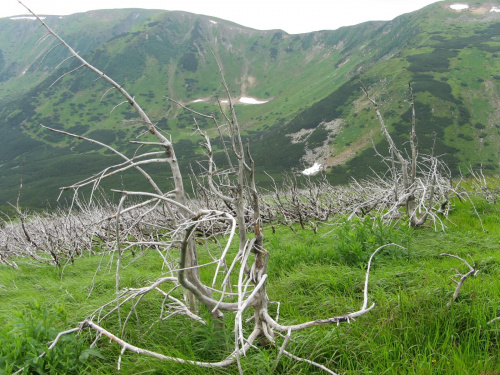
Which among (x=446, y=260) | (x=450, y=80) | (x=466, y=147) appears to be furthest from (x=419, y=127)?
(x=446, y=260)

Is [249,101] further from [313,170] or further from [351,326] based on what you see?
[351,326]

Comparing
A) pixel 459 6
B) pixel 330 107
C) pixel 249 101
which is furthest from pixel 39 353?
pixel 459 6

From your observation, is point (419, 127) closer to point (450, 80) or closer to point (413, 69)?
point (450, 80)

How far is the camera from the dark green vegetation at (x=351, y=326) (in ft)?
8.34

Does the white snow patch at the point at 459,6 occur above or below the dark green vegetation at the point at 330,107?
above

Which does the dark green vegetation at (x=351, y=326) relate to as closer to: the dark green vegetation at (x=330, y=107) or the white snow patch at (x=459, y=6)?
the dark green vegetation at (x=330, y=107)

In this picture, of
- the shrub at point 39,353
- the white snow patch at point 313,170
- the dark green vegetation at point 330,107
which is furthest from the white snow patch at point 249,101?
the shrub at point 39,353

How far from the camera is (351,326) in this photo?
2.94m

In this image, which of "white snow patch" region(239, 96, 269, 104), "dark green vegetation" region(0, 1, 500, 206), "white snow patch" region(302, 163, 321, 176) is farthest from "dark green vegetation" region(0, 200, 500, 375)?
"white snow patch" region(239, 96, 269, 104)

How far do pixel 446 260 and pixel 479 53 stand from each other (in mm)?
115189

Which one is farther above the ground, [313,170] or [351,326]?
[351,326]

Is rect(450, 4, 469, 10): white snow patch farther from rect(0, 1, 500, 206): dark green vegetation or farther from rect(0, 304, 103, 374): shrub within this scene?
rect(0, 304, 103, 374): shrub

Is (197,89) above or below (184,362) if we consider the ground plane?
above

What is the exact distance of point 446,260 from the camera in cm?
476
